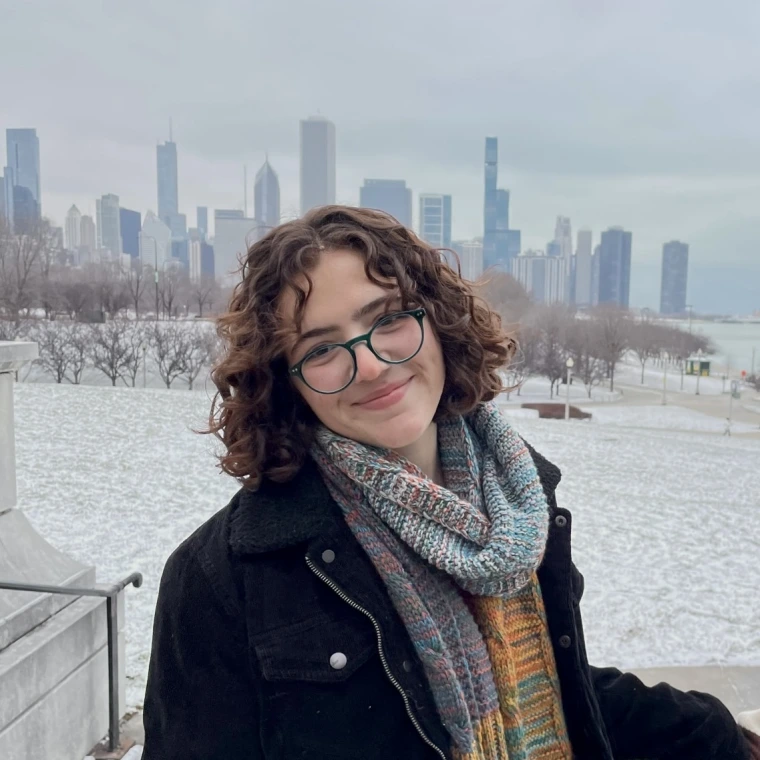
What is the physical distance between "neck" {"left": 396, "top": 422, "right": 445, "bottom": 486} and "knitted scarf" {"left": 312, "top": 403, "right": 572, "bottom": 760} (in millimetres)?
111

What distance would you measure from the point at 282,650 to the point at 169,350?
3984 cm

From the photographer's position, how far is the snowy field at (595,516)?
5684mm

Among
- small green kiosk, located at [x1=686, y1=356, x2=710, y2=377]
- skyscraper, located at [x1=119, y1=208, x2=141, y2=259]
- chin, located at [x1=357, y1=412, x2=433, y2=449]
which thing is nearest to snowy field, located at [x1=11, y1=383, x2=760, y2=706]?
chin, located at [x1=357, y1=412, x2=433, y2=449]

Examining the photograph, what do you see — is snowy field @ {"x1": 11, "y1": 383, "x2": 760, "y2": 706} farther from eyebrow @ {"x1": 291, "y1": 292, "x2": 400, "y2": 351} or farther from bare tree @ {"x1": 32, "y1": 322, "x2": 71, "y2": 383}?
bare tree @ {"x1": 32, "y1": 322, "x2": 71, "y2": 383}

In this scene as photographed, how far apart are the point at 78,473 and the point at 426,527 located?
983 cm

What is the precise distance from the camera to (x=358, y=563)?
134 centimetres

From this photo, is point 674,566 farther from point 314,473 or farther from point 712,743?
point 314,473

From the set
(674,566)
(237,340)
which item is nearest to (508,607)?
(237,340)

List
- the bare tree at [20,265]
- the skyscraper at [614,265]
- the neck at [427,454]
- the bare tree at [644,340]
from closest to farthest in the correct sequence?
the neck at [427,454] < the bare tree at [20,265] < the bare tree at [644,340] < the skyscraper at [614,265]

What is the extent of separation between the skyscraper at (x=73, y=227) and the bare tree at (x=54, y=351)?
11289 cm

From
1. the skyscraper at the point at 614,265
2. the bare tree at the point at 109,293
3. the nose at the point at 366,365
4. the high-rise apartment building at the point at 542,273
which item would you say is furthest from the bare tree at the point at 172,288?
the skyscraper at the point at 614,265

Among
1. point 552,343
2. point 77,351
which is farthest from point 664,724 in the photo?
point 552,343

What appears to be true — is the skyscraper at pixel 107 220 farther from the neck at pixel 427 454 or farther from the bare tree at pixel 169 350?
the neck at pixel 427 454

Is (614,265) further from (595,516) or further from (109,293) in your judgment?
(595,516)
